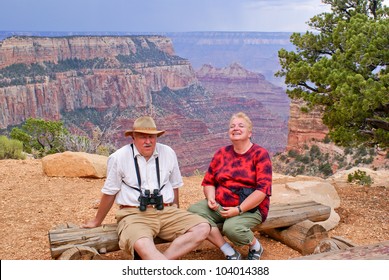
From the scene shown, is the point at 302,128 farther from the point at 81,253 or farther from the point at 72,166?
the point at 81,253

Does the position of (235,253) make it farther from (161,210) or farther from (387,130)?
(387,130)

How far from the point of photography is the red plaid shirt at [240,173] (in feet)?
14.6

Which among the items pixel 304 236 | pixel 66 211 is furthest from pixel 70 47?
pixel 304 236

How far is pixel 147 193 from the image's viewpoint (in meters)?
4.31

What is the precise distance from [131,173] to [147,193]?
0.23 metres

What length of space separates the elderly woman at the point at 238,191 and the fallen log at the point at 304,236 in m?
0.66

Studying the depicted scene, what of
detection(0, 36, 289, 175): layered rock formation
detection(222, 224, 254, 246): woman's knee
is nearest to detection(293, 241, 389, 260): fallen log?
detection(222, 224, 254, 246): woman's knee

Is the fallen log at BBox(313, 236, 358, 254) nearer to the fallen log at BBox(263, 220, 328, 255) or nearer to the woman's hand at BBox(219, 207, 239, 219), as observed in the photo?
the fallen log at BBox(263, 220, 328, 255)

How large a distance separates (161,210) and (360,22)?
502 centimetres

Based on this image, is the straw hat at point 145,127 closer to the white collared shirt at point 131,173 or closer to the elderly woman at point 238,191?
the white collared shirt at point 131,173

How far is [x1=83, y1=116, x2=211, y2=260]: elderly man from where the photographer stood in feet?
14.0

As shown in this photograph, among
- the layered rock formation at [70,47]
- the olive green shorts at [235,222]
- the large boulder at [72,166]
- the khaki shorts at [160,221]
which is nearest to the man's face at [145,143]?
the khaki shorts at [160,221]
